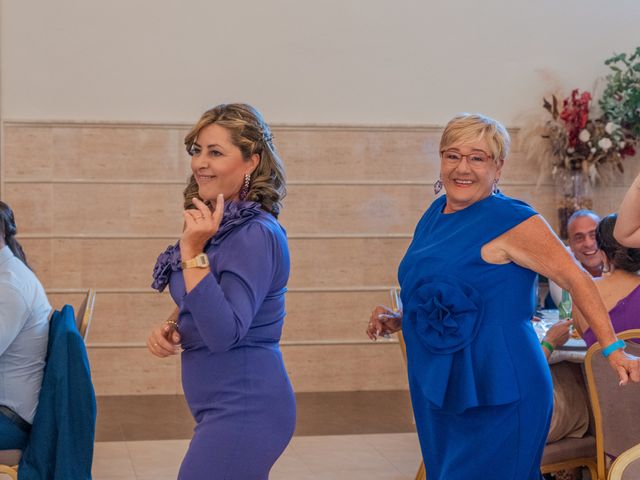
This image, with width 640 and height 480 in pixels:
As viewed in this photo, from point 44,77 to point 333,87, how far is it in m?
1.95

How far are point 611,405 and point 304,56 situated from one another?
415 cm

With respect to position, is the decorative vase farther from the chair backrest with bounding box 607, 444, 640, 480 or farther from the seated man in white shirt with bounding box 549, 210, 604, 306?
the chair backrest with bounding box 607, 444, 640, 480

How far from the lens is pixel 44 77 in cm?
663

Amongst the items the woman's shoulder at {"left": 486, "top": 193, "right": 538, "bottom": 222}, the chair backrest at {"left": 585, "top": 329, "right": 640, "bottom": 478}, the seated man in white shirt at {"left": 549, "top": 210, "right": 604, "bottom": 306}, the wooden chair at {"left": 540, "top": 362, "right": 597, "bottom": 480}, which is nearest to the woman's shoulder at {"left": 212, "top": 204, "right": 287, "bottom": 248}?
the woman's shoulder at {"left": 486, "top": 193, "right": 538, "bottom": 222}

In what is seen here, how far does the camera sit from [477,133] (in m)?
2.85

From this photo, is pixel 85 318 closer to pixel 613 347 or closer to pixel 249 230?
pixel 249 230

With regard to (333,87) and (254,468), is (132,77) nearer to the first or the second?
(333,87)

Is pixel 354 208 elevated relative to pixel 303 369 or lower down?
elevated

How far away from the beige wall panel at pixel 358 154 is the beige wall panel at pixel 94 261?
43.1 inches

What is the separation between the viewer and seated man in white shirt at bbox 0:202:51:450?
3359 mm

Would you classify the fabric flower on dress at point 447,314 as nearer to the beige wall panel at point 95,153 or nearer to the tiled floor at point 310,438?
the tiled floor at point 310,438

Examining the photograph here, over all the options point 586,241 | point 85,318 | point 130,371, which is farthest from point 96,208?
point 586,241

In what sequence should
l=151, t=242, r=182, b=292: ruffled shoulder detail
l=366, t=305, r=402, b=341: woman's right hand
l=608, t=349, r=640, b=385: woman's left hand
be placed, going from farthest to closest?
l=366, t=305, r=402, b=341: woman's right hand
l=608, t=349, r=640, b=385: woman's left hand
l=151, t=242, r=182, b=292: ruffled shoulder detail

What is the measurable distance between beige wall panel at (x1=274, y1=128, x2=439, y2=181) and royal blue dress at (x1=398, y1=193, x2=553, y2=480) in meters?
4.22
